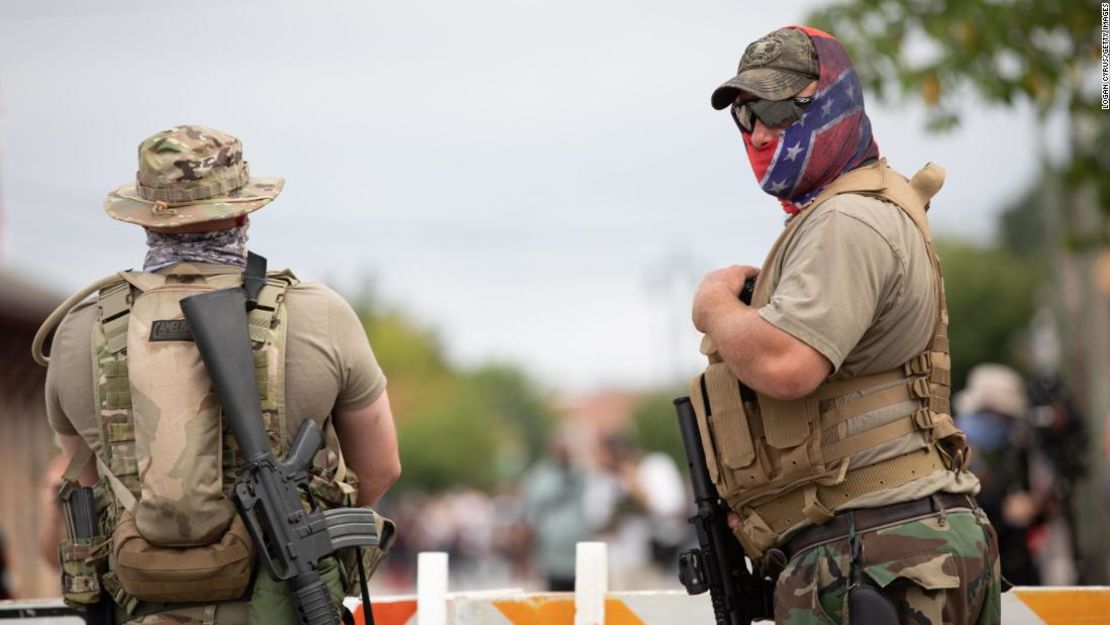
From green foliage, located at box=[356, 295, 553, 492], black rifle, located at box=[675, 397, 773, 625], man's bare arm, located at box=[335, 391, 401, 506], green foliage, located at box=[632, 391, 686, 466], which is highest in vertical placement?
man's bare arm, located at box=[335, 391, 401, 506]

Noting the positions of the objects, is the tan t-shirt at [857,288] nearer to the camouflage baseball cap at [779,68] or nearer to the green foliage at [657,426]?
the camouflage baseball cap at [779,68]

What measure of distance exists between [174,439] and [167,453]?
4 centimetres

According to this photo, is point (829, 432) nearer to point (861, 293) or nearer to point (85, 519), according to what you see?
point (861, 293)

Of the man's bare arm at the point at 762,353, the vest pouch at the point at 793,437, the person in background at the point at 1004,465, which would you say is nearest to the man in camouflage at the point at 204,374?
the man's bare arm at the point at 762,353

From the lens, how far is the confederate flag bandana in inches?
162

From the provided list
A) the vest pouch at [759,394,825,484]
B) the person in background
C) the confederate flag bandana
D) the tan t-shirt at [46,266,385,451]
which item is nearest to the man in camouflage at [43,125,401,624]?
the tan t-shirt at [46,266,385,451]

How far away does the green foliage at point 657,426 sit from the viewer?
76.1 m

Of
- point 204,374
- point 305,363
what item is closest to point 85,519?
point 204,374

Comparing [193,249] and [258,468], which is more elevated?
[193,249]

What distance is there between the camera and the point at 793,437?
3.95 m

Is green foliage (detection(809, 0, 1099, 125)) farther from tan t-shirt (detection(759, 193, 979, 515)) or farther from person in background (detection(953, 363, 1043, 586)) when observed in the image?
tan t-shirt (detection(759, 193, 979, 515))

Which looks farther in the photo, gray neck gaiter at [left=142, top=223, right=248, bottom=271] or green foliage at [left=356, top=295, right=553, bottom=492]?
green foliage at [left=356, top=295, right=553, bottom=492]

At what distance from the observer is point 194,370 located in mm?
4047

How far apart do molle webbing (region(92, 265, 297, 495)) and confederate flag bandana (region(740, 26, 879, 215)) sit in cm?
131
